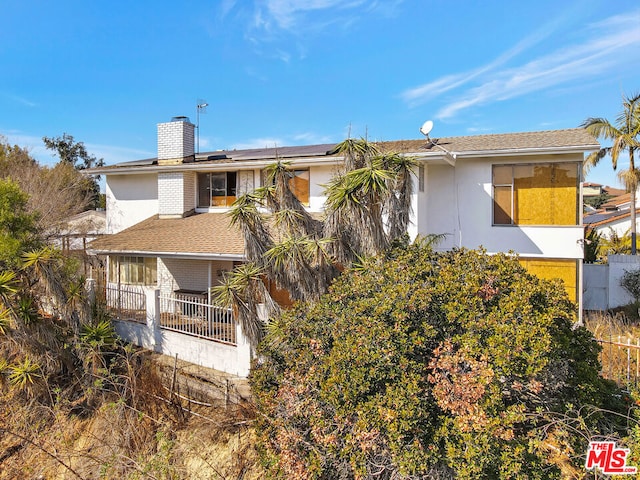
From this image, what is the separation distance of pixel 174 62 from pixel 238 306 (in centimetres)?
1447

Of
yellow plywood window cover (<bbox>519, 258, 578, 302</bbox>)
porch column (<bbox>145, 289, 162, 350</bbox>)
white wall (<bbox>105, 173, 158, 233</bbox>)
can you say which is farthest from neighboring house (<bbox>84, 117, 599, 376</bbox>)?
white wall (<bbox>105, 173, 158, 233</bbox>)

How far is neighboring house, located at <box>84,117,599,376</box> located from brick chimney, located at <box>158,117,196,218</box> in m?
0.05

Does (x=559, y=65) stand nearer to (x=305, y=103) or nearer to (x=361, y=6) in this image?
(x=361, y=6)

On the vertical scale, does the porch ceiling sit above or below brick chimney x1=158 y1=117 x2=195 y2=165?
below

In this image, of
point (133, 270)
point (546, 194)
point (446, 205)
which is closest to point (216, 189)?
point (133, 270)

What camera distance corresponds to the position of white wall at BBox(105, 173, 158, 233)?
18328 mm

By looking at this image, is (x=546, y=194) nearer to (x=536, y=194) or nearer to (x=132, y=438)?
(x=536, y=194)

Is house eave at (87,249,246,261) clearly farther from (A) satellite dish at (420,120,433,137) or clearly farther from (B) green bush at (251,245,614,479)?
(A) satellite dish at (420,120,433,137)

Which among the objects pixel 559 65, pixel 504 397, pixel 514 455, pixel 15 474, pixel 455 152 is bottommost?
pixel 15 474

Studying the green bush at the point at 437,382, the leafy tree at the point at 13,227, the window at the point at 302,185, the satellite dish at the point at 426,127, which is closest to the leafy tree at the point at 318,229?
the green bush at the point at 437,382

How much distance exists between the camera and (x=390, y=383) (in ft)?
15.7

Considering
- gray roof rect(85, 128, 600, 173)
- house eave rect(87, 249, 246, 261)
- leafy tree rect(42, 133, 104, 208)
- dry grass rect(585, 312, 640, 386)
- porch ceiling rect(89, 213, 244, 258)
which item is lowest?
dry grass rect(585, 312, 640, 386)

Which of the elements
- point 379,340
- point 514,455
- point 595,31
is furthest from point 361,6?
point 514,455

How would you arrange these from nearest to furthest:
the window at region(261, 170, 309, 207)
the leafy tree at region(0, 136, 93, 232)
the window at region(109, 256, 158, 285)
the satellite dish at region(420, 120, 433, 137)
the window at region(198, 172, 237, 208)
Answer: the satellite dish at region(420, 120, 433, 137), the window at region(261, 170, 309, 207), the window at region(109, 256, 158, 285), the window at region(198, 172, 237, 208), the leafy tree at region(0, 136, 93, 232)
